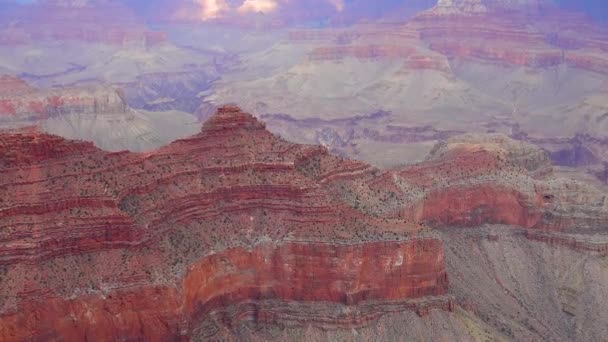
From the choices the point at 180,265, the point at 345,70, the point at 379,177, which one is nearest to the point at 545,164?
the point at 379,177

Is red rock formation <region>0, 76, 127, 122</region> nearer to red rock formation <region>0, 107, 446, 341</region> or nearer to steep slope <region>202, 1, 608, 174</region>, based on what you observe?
steep slope <region>202, 1, 608, 174</region>

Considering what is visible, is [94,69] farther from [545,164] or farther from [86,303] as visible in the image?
[86,303]

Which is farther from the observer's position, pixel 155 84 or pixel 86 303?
pixel 155 84

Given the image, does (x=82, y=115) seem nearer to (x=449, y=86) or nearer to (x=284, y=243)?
(x=284, y=243)

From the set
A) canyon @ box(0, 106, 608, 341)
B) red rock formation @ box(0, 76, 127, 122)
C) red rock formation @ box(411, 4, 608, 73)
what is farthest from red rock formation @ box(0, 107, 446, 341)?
red rock formation @ box(411, 4, 608, 73)

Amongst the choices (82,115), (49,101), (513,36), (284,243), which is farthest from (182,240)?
(513,36)

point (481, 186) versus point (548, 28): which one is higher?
point (548, 28)
